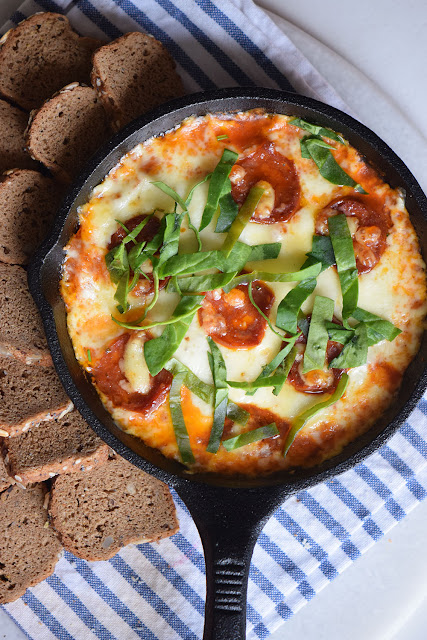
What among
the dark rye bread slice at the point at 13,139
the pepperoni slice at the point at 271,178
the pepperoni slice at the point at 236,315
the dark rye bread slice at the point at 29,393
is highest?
the pepperoni slice at the point at 271,178

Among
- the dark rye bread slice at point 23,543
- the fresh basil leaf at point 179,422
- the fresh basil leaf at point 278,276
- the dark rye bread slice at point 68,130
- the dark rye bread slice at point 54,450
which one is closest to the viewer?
the fresh basil leaf at point 278,276

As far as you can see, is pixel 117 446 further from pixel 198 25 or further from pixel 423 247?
pixel 198 25

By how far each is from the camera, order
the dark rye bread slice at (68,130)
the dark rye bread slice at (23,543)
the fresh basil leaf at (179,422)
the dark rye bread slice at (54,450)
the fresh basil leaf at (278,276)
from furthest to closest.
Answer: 1. the dark rye bread slice at (23,543)
2. the dark rye bread slice at (54,450)
3. the dark rye bread slice at (68,130)
4. the fresh basil leaf at (179,422)
5. the fresh basil leaf at (278,276)

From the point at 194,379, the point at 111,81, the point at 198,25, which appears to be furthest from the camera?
the point at 198,25

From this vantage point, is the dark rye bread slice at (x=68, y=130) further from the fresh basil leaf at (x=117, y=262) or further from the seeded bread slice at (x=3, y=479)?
the seeded bread slice at (x=3, y=479)

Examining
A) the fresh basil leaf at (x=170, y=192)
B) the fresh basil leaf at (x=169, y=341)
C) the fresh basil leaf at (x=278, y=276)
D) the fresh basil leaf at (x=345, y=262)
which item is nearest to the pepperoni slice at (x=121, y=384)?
the fresh basil leaf at (x=169, y=341)

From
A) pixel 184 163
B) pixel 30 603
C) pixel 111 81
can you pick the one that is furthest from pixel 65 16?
pixel 30 603

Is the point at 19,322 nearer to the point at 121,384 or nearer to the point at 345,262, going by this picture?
the point at 121,384
